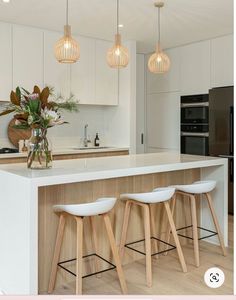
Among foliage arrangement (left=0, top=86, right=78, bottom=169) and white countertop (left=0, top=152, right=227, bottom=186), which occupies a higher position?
foliage arrangement (left=0, top=86, right=78, bottom=169)

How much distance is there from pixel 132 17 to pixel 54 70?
1319 mm

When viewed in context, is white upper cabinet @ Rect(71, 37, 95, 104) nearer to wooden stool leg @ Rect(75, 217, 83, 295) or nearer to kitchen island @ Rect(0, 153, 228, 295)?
kitchen island @ Rect(0, 153, 228, 295)

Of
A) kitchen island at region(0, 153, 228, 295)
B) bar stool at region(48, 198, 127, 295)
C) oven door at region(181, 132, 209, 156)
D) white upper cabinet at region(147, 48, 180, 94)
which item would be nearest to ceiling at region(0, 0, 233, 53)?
white upper cabinet at region(147, 48, 180, 94)

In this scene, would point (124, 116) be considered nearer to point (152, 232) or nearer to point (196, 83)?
point (196, 83)

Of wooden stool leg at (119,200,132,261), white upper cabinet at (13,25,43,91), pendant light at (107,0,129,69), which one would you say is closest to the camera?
wooden stool leg at (119,200,132,261)

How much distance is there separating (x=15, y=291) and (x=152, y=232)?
4.37 feet

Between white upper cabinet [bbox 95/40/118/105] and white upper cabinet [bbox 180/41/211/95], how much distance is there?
1.09 m

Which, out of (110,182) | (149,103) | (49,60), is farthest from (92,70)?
(110,182)

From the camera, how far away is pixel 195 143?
17.6 feet

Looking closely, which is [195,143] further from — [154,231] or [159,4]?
[154,231]

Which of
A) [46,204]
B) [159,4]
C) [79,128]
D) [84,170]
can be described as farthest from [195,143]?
[46,204]

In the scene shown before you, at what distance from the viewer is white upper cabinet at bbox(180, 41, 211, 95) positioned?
5.24 m

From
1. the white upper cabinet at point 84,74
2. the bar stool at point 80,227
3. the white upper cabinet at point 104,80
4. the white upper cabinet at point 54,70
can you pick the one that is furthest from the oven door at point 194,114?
the bar stool at point 80,227

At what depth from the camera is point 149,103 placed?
244 inches
